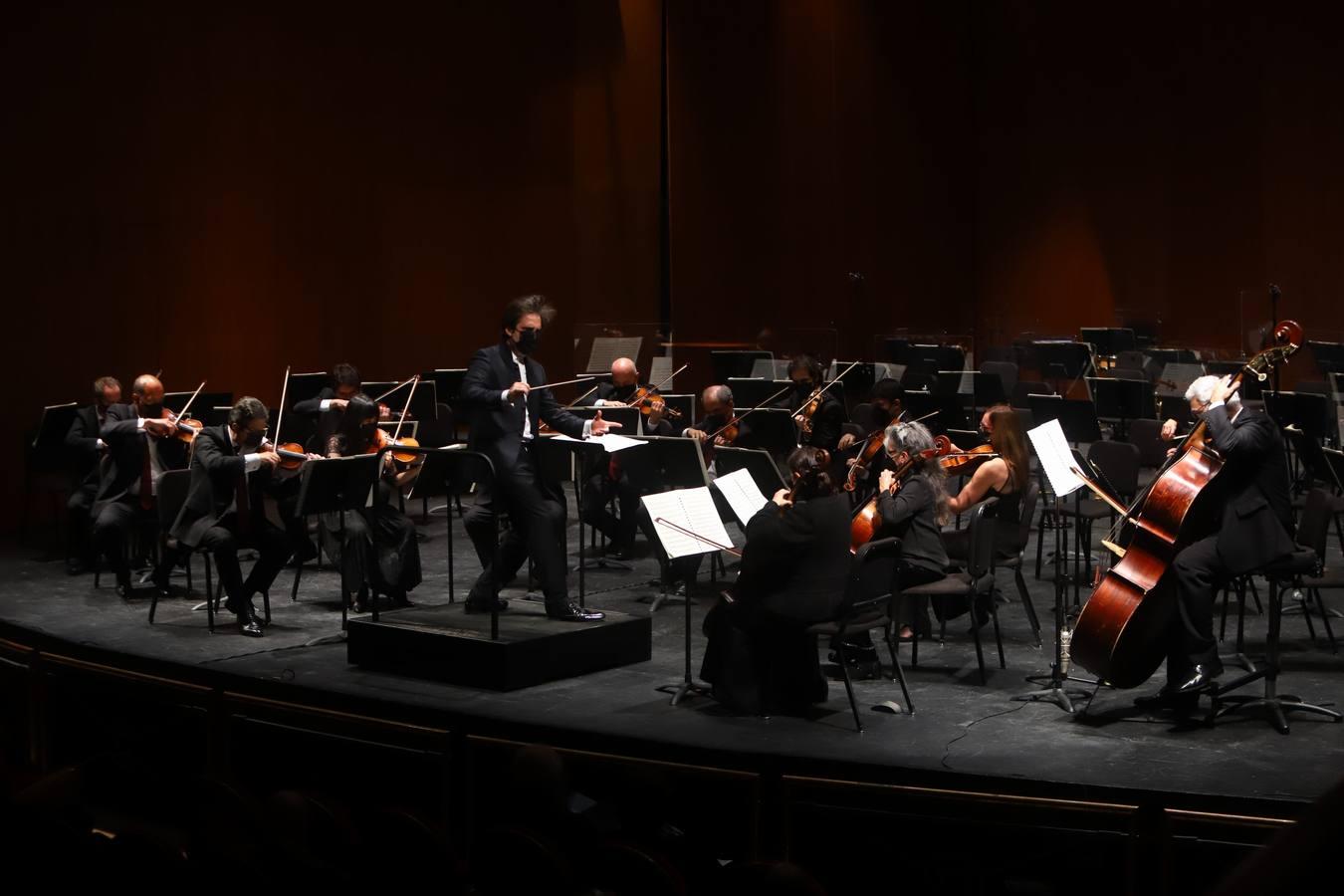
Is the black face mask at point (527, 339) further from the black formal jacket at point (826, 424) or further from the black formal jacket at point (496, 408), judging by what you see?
the black formal jacket at point (826, 424)

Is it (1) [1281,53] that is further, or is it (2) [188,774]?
(1) [1281,53]

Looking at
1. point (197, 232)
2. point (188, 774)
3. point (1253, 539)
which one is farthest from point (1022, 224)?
point (188, 774)

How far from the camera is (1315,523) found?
583 centimetres

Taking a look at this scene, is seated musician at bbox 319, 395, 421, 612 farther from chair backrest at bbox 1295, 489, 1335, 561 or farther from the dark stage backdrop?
the dark stage backdrop

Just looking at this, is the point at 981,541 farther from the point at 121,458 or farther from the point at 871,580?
the point at 121,458

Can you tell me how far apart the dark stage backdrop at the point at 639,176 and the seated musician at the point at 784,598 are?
23.0ft

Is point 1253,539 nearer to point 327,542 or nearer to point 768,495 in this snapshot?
point 768,495

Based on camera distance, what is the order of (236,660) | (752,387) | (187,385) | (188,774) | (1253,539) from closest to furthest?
1. (188,774)
2. (1253,539)
3. (236,660)
4. (752,387)
5. (187,385)

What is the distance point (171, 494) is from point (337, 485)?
1.28 metres

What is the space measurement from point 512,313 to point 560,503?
93cm

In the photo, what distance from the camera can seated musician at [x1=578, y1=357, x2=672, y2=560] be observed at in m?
8.65

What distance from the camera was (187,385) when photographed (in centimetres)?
1124

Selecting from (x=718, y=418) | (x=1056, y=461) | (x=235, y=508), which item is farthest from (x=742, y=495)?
(x=235, y=508)

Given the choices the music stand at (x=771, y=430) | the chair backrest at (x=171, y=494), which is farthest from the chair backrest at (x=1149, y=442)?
the chair backrest at (x=171, y=494)
